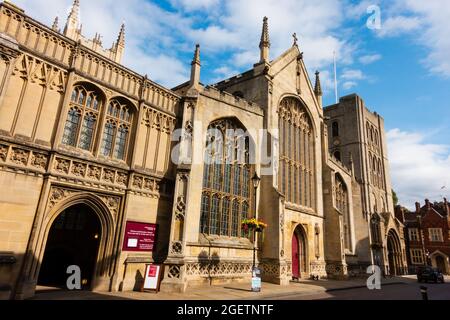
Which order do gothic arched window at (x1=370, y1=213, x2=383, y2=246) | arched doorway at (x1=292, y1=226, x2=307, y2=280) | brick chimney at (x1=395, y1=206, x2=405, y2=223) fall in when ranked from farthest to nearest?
brick chimney at (x1=395, y1=206, x2=405, y2=223)
gothic arched window at (x1=370, y1=213, x2=383, y2=246)
arched doorway at (x1=292, y1=226, x2=307, y2=280)

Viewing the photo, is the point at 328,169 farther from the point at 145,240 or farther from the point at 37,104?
the point at 37,104

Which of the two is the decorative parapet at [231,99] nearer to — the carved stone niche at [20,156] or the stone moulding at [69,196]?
the stone moulding at [69,196]

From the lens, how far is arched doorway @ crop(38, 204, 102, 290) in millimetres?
13539

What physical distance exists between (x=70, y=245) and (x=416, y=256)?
184 feet

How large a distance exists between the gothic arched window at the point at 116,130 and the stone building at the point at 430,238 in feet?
167

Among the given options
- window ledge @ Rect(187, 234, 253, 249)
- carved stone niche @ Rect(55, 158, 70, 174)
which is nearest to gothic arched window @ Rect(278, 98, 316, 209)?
A: window ledge @ Rect(187, 234, 253, 249)

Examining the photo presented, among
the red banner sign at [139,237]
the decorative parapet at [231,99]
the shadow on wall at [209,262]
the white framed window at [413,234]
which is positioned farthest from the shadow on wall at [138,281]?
the white framed window at [413,234]

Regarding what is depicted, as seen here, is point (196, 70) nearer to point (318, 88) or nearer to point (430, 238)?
point (318, 88)

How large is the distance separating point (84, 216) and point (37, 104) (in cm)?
667

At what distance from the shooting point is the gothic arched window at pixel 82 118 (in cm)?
1220

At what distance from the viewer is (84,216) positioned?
50.2 ft

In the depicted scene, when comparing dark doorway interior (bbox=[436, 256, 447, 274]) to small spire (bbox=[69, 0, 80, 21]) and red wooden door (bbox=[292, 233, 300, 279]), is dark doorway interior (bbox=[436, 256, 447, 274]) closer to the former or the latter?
red wooden door (bbox=[292, 233, 300, 279])

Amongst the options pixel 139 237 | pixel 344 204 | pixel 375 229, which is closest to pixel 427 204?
pixel 375 229

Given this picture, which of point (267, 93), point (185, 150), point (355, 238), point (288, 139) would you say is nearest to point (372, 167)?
point (355, 238)
